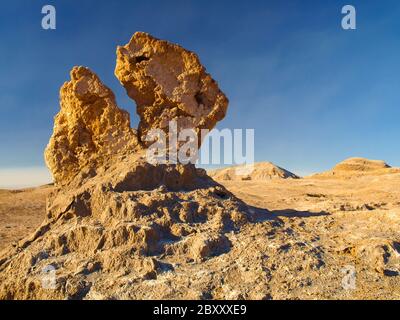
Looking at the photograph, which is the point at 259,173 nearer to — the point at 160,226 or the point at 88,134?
the point at 88,134

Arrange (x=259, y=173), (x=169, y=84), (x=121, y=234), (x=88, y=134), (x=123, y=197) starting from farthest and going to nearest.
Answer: (x=259, y=173), (x=169, y=84), (x=88, y=134), (x=123, y=197), (x=121, y=234)

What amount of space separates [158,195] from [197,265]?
1.60 m

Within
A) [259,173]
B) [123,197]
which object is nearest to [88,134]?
[123,197]

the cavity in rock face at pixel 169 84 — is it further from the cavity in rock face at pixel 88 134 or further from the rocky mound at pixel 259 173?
the rocky mound at pixel 259 173

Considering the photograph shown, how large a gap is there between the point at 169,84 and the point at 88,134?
1810mm

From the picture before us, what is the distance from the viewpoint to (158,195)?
21.7ft

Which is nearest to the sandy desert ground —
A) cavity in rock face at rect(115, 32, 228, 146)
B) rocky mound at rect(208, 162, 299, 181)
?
cavity in rock face at rect(115, 32, 228, 146)

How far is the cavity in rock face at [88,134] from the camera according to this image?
23.8 feet

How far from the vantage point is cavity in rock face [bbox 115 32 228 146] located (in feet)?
24.7

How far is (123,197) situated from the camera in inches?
253

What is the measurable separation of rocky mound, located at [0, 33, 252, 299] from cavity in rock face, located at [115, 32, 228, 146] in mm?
19

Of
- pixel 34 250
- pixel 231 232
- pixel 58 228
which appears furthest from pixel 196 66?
pixel 34 250

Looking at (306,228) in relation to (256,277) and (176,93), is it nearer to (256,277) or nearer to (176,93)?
(256,277)

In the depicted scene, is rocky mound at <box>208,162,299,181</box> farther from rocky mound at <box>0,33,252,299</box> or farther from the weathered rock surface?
the weathered rock surface
